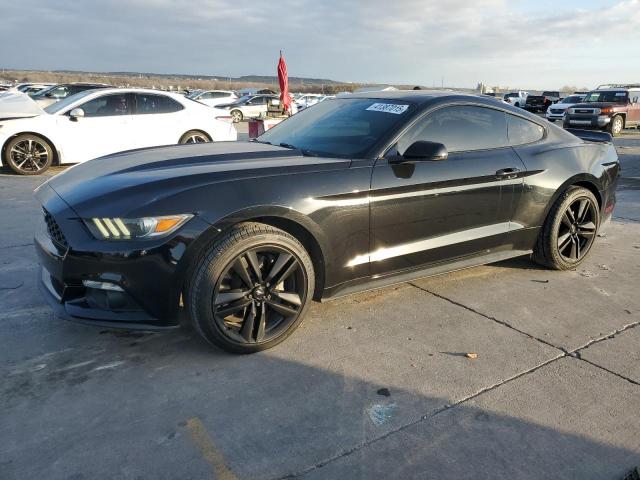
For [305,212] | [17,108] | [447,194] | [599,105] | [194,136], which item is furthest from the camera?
[599,105]

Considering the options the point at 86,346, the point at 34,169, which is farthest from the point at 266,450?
the point at 34,169

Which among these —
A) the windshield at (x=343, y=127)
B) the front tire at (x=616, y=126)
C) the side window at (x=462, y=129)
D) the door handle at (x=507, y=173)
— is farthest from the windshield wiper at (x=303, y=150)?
the front tire at (x=616, y=126)

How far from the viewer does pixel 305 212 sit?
2986mm

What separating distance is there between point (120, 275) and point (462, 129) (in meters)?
2.57

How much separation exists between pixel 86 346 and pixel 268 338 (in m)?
1.09

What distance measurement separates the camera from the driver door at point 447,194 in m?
3.31

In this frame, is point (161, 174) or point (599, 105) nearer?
point (161, 174)

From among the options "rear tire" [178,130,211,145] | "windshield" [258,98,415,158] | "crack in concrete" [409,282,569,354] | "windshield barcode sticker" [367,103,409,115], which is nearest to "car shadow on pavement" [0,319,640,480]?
"crack in concrete" [409,282,569,354]

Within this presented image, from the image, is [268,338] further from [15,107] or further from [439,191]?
[15,107]

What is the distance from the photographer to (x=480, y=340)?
3.24 metres

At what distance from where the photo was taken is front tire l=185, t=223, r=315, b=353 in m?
2.75

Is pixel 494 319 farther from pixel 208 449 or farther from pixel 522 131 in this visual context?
pixel 208 449

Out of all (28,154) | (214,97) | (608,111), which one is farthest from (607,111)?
(214,97)

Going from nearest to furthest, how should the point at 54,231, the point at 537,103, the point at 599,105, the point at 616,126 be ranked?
the point at 54,231 → the point at 599,105 → the point at 616,126 → the point at 537,103
